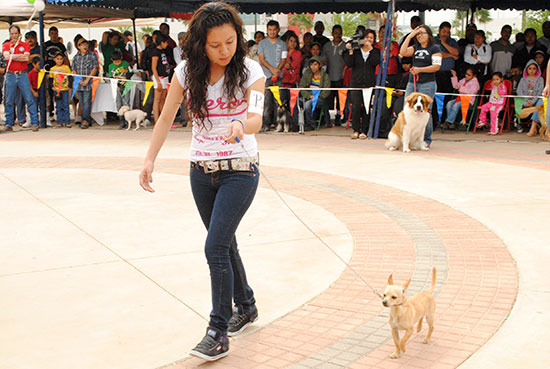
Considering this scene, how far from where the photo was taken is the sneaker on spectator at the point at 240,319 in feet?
12.8

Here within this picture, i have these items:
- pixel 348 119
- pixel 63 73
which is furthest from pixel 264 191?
pixel 63 73

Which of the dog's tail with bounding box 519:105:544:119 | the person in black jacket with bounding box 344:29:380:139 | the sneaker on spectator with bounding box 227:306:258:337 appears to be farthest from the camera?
the person in black jacket with bounding box 344:29:380:139

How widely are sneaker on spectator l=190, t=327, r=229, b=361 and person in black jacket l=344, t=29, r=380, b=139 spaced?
9739 millimetres

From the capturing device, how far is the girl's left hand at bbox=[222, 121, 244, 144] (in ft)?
10.7

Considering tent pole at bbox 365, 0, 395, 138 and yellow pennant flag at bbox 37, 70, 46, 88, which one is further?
yellow pennant flag at bbox 37, 70, 46, 88

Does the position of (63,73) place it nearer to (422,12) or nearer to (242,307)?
(422,12)

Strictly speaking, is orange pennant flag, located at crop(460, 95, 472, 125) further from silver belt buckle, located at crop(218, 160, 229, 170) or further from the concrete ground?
silver belt buckle, located at crop(218, 160, 229, 170)

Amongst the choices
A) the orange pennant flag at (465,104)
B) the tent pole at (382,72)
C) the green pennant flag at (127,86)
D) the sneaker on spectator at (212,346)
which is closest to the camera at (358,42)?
the tent pole at (382,72)

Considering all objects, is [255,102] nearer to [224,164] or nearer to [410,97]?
[224,164]

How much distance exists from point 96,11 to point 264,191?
1188 centimetres

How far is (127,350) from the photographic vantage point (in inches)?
146

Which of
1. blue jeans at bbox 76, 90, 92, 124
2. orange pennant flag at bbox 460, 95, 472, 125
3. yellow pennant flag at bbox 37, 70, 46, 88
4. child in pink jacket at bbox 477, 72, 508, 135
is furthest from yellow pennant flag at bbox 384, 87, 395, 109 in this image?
yellow pennant flag at bbox 37, 70, 46, 88

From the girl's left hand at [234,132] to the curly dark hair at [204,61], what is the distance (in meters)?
0.27

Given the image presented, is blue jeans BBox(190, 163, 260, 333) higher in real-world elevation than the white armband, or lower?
lower
